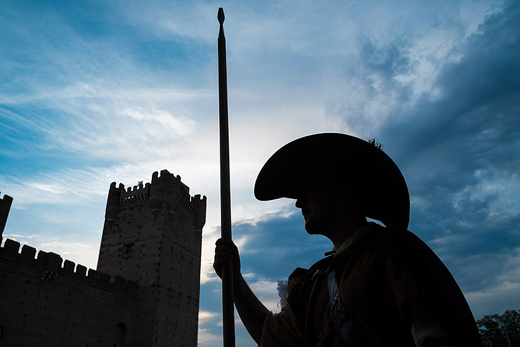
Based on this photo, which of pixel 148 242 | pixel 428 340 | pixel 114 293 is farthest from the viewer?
pixel 148 242

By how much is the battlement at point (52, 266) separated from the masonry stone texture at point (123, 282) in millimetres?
44

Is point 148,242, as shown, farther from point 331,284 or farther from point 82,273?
point 331,284

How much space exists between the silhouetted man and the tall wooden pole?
0.13 m

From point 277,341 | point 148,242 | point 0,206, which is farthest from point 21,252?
point 277,341

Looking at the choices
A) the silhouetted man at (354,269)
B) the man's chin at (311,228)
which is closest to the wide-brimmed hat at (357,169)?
the silhouetted man at (354,269)

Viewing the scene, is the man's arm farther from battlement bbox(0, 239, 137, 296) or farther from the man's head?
battlement bbox(0, 239, 137, 296)

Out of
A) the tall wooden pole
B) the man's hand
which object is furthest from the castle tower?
the tall wooden pole

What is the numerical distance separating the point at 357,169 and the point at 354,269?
628mm

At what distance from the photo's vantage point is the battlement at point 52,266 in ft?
58.6

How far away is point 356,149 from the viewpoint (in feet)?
6.05

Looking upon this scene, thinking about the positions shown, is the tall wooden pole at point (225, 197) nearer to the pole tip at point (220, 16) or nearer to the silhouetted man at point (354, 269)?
the pole tip at point (220, 16)

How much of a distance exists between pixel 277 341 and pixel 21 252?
20.8 meters

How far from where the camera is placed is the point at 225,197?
186cm

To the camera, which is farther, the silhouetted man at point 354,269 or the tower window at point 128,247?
the tower window at point 128,247
